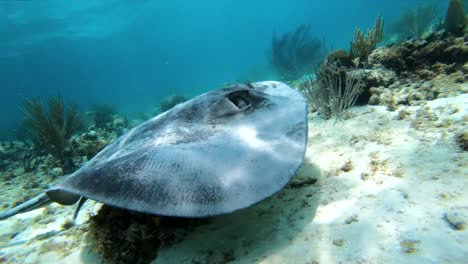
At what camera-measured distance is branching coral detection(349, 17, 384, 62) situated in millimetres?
6141

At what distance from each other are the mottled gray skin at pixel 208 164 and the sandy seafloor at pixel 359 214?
72cm

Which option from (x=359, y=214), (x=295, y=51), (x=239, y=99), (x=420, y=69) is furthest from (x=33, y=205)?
(x=295, y=51)

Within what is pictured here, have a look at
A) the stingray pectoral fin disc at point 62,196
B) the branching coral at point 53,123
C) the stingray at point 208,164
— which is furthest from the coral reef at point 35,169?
the stingray at point 208,164

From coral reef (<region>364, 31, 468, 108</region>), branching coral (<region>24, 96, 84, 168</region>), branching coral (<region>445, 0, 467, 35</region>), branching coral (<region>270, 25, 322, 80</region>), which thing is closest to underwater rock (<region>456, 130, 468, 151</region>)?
coral reef (<region>364, 31, 468, 108</region>)

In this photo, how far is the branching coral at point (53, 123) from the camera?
24.2 feet

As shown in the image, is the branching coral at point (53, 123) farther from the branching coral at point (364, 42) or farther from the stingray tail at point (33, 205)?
the branching coral at point (364, 42)

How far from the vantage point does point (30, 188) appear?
641 cm

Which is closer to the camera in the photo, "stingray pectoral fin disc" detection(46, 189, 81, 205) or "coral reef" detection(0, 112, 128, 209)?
"stingray pectoral fin disc" detection(46, 189, 81, 205)

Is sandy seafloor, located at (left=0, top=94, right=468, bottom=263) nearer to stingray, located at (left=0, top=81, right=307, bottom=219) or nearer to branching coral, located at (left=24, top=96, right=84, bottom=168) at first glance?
stingray, located at (left=0, top=81, right=307, bottom=219)

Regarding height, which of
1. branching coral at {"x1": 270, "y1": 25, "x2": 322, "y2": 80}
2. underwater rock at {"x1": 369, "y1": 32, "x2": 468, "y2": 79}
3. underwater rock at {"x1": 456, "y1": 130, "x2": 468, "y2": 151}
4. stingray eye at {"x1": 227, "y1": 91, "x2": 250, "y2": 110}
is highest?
branching coral at {"x1": 270, "y1": 25, "x2": 322, "y2": 80}

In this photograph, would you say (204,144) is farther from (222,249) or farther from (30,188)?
(30,188)

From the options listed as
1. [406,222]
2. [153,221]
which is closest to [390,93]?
[406,222]

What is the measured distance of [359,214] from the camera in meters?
2.05

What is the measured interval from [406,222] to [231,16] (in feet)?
443
